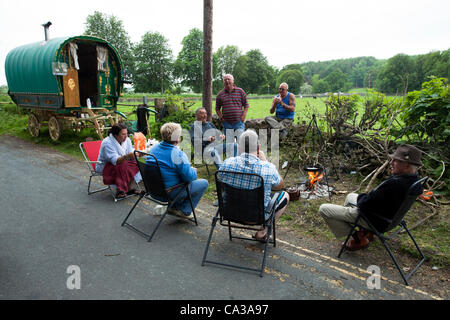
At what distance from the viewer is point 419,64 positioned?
76.0 feet

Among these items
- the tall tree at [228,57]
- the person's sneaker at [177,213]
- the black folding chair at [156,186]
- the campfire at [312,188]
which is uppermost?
the tall tree at [228,57]

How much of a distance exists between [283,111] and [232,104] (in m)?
1.81

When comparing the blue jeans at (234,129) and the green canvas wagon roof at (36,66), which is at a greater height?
the green canvas wagon roof at (36,66)

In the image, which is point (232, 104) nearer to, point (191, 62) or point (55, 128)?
point (55, 128)

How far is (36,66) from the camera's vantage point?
9.79 meters

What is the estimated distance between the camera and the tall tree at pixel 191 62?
5744cm

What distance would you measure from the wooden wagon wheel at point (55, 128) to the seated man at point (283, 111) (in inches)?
283

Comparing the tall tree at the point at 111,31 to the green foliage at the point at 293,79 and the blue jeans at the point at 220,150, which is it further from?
the blue jeans at the point at 220,150

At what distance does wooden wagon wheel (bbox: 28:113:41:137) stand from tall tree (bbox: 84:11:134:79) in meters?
42.4

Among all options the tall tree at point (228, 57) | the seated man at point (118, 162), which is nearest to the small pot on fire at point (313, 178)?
the seated man at point (118, 162)

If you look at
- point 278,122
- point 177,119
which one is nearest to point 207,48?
point 278,122

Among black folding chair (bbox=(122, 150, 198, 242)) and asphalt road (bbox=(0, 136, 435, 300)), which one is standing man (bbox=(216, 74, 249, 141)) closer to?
asphalt road (bbox=(0, 136, 435, 300))
